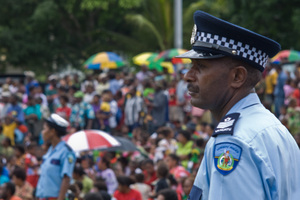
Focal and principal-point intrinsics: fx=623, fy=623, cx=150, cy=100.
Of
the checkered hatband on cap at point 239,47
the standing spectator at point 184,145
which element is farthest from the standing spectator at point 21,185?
the checkered hatband on cap at point 239,47

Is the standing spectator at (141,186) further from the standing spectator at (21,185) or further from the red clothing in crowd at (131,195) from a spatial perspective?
the standing spectator at (21,185)

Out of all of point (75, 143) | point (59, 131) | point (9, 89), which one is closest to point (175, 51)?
point (9, 89)

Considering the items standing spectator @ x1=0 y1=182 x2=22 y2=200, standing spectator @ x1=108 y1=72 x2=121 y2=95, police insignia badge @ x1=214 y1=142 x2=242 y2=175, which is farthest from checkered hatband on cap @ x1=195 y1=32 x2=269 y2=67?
standing spectator @ x1=108 y1=72 x2=121 y2=95

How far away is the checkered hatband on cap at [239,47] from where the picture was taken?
233 cm

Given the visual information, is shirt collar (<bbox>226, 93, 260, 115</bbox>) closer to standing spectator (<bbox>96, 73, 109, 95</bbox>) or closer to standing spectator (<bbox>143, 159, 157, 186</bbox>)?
standing spectator (<bbox>143, 159, 157, 186</bbox>)

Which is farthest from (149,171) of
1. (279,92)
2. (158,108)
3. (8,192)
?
(279,92)

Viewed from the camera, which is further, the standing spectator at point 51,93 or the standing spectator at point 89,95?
the standing spectator at point 51,93

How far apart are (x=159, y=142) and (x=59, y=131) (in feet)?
15.4

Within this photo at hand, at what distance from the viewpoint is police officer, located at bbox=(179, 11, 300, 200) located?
209 centimetres

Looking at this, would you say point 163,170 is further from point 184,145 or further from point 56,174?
point 184,145

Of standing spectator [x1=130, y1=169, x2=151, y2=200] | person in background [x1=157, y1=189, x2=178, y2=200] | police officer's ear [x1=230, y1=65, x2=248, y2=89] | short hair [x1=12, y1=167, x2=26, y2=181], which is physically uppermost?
police officer's ear [x1=230, y1=65, x2=248, y2=89]

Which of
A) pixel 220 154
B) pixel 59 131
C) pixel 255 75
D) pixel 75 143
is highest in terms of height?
pixel 255 75

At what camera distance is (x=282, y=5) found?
2117 centimetres

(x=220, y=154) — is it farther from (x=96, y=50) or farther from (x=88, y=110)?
(x=96, y=50)
